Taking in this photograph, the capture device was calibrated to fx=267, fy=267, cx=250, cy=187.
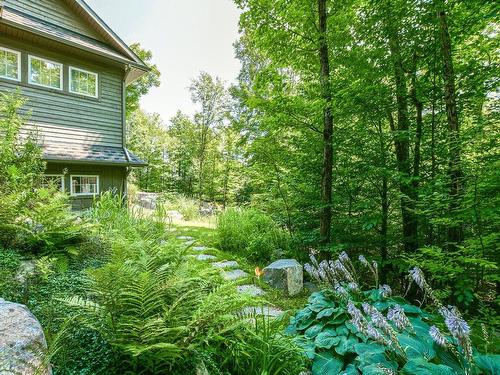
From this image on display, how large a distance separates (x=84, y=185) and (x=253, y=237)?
203 inches

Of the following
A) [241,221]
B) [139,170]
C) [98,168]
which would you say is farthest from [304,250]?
[139,170]

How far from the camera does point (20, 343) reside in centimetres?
112

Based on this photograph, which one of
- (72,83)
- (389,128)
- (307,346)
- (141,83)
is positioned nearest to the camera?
(307,346)

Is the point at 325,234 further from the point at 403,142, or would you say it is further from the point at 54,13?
the point at 54,13

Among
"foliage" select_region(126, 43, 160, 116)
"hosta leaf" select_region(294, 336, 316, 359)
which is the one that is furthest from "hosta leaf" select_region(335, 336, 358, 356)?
"foliage" select_region(126, 43, 160, 116)

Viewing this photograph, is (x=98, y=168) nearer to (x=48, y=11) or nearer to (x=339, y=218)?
(x=48, y=11)

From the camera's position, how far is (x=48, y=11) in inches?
275

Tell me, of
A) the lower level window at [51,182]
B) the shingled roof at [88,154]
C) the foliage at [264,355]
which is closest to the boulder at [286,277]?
the foliage at [264,355]

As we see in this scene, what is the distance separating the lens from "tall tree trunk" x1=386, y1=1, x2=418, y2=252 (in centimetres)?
332

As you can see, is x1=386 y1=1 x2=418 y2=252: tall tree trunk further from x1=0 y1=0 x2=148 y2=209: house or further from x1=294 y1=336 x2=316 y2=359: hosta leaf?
x1=0 y1=0 x2=148 y2=209: house

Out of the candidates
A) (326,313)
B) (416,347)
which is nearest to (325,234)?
(326,313)

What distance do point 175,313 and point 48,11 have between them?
904cm

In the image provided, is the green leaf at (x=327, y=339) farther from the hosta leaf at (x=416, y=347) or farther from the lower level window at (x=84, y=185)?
the lower level window at (x=84, y=185)

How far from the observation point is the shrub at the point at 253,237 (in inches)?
203
